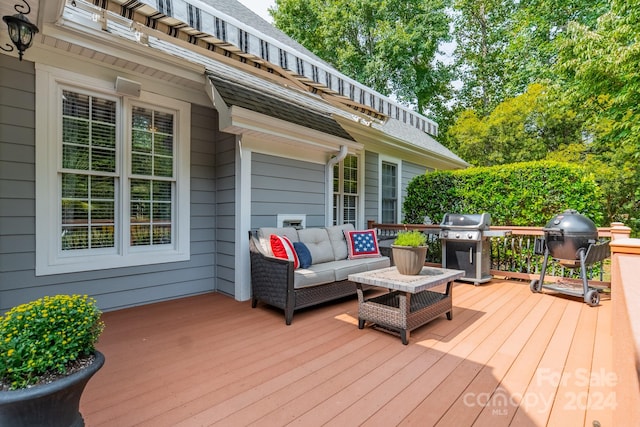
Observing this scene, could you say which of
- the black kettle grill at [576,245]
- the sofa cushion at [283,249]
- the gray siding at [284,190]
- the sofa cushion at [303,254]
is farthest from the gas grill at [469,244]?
the sofa cushion at [283,249]

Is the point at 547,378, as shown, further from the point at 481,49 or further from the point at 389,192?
the point at 481,49

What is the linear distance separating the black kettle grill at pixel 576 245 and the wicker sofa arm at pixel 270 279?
12.1 feet

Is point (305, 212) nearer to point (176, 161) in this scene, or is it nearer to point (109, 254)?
point (176, 161)

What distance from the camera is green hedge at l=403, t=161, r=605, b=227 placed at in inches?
199

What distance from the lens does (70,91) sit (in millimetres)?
3457

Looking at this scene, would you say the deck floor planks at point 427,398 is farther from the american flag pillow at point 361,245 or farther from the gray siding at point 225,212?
the gray siding at point 225,212

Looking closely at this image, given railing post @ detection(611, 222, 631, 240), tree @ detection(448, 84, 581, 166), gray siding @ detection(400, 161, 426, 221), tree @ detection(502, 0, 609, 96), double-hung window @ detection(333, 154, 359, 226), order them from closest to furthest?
railing post @ detection(611, 222, 631, 240) < double-hung window @ detection(333, 154, 359, 226) < gray siding @ detection(400, 161, 426, 221) < tree @ detection(448, 84, 581, 166) < tree @ detection(502, 0, 609, 96)

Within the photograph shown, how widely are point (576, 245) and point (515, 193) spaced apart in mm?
1771

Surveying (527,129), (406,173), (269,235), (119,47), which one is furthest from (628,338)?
(527,129)

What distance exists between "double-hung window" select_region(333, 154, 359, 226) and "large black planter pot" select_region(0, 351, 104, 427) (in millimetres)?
5277

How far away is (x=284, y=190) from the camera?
16.0 ft

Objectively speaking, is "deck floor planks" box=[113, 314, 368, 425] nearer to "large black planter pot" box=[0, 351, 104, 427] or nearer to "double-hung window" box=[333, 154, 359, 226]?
"large black planter pot" box=[0, 351, 104, 427]

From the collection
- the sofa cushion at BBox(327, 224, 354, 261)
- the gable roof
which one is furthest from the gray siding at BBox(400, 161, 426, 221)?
the sofa cushion at BBox(327, 224, 354, 261)

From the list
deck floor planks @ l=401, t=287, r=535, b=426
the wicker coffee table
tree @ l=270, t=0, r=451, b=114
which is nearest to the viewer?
deck floor planks @ l=401, t=287, r=535, b=426
